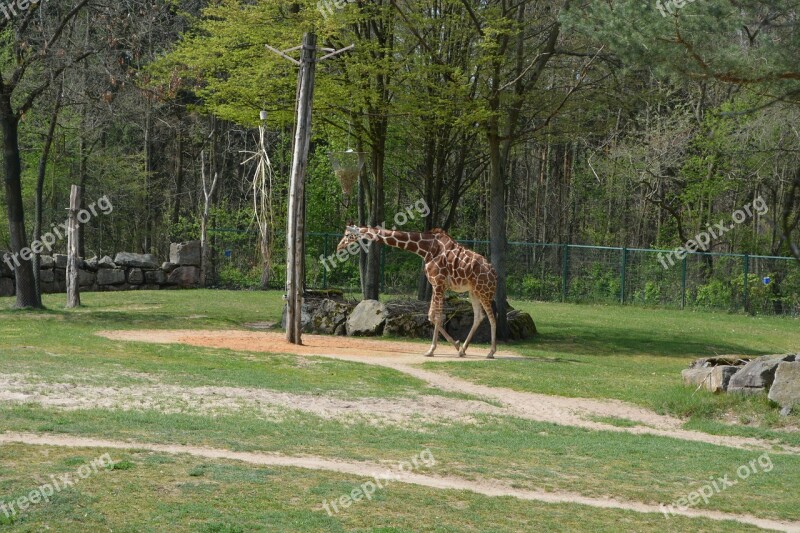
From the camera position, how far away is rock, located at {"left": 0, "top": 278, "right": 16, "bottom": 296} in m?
30.9

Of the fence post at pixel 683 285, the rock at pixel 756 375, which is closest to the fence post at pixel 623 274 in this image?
the fence post at pixel 683 285

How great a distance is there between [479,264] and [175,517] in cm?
1322

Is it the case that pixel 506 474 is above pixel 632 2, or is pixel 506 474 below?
below

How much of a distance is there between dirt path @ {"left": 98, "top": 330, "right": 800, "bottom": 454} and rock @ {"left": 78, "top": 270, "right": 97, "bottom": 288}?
1288 centimetres

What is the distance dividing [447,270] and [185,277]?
18.6 metres

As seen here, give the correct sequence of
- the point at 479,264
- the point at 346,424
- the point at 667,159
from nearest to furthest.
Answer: the point at 346,424
the point at 479,264
the point at 667,159

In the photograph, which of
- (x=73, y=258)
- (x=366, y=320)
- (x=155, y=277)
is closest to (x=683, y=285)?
(x=366, y=320)

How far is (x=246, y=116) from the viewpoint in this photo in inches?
1006

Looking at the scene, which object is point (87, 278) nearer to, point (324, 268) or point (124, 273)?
point (124, 273)

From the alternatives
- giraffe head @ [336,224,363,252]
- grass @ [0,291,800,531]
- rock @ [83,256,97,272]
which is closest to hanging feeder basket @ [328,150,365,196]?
giraffe head @ [336,224,363,252]

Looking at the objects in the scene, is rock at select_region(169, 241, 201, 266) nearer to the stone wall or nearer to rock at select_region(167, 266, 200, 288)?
the stone wall

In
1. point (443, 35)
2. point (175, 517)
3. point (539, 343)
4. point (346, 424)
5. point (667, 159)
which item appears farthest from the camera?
point (667, 159)

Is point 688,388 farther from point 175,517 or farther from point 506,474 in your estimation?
point 175,517

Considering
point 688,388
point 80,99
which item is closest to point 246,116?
point 80,99
